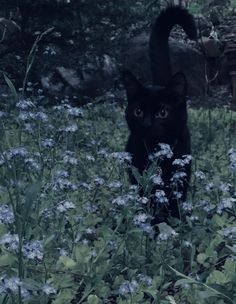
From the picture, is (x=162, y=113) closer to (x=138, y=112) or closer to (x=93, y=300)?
(x=138, y=112)

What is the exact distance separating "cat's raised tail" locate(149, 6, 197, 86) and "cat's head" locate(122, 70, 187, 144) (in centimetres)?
134

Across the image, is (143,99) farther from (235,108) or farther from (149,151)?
(235,108)

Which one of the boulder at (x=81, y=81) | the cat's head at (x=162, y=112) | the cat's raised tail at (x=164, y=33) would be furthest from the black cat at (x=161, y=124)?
the boulder at (x=81, y=81)

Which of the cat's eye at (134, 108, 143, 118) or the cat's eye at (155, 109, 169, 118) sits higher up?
the cat's eye at (155, 109, 169, 118)

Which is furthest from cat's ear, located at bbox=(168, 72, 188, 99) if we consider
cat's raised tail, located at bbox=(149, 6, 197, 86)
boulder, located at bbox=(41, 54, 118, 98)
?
boulder, located at bbox=(41, 54, 118, 98)

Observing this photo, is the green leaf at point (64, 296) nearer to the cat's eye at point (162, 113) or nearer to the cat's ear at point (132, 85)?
the cat's eye at point (162, 113)

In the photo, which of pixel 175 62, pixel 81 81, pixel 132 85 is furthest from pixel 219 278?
pixel 175 62

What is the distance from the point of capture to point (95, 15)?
8.29 meters

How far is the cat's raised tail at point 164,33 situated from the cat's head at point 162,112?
4.41 feet

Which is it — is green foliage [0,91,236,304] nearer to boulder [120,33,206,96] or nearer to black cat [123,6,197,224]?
black cat [123,6,197,224]

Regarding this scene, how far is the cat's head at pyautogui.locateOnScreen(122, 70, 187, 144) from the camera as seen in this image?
4.34 meters

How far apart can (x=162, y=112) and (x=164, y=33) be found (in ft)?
6.25

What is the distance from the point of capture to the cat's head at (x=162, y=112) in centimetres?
434

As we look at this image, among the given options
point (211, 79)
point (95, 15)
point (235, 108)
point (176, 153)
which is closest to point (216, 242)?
point (176, 153)
